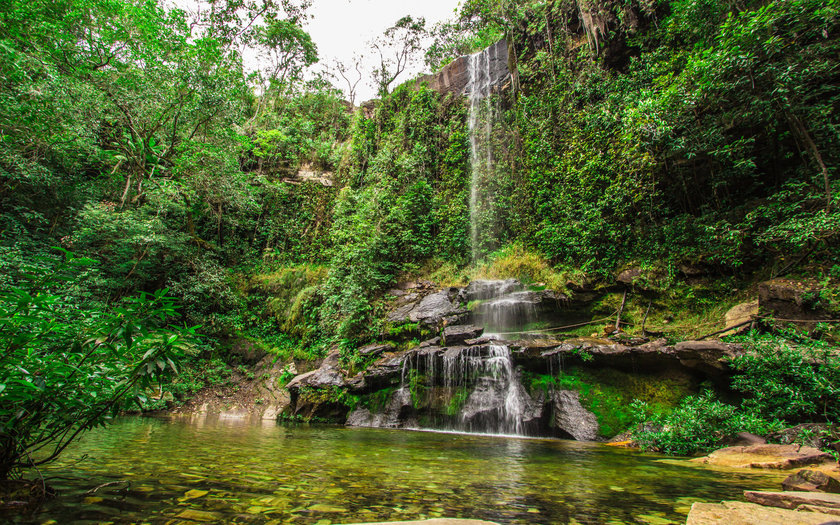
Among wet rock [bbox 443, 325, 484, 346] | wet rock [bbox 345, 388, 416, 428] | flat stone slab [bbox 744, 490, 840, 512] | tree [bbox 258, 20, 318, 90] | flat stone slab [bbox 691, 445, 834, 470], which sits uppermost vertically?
tree [bbox 258, 20, 318, 90]

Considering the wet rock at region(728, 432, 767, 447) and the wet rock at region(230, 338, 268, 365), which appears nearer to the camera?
the wet rock at region(728, 432, 767, 447)

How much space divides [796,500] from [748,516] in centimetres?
64

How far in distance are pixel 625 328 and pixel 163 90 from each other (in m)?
16.0

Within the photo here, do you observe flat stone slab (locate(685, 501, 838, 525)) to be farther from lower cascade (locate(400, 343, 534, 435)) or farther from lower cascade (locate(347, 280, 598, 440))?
lower cascade (locate(400, 343, 534, 435))

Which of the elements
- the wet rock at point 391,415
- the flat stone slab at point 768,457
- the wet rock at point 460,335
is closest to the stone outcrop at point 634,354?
the wet rock at point 460,335

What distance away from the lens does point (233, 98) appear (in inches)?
488

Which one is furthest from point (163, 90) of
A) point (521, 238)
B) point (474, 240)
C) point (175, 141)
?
point (521, 238)

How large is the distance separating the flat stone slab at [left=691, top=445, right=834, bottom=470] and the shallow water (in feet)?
1.47

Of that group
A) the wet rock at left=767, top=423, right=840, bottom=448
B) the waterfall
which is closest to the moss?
the wet rock at left=767, top=423, right=840, bottom=448

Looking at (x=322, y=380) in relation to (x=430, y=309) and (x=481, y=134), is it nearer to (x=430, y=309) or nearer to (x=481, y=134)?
(x=430, y=309)

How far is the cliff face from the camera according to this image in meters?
15.6

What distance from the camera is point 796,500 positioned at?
2.09 meters

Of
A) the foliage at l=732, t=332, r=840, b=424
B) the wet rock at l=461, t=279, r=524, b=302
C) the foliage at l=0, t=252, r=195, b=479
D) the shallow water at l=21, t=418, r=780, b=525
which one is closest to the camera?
the foliage at l=0, t=252, r=195, b=479

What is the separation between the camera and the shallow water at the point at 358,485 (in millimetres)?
1910
